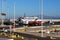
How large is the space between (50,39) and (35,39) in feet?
3.79

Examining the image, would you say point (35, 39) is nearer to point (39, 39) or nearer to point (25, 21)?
point (39, 39)

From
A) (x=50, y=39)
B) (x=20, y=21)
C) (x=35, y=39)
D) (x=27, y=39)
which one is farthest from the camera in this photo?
(x=20, y=21)

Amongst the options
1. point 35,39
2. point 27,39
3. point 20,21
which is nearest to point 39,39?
point 35,39

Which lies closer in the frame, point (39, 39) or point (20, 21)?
point (39, 39)

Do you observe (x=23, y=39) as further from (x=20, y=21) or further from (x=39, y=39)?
(x=20, y=21)

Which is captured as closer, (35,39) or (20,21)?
(35,39)

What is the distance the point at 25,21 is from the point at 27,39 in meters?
50.7

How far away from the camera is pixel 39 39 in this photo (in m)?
11.6

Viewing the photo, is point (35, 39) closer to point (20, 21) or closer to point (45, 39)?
→ point (45, 39)

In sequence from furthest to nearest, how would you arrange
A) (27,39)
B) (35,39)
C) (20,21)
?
(20,21), (27,39), (35,39)

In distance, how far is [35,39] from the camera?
1181cm

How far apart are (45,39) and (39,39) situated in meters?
0.59

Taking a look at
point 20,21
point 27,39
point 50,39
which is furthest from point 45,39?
point 20,21

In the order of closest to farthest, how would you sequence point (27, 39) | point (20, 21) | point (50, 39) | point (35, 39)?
point (50, 39) < point (35, 39) < point (27, 39) < point (20, 21)
